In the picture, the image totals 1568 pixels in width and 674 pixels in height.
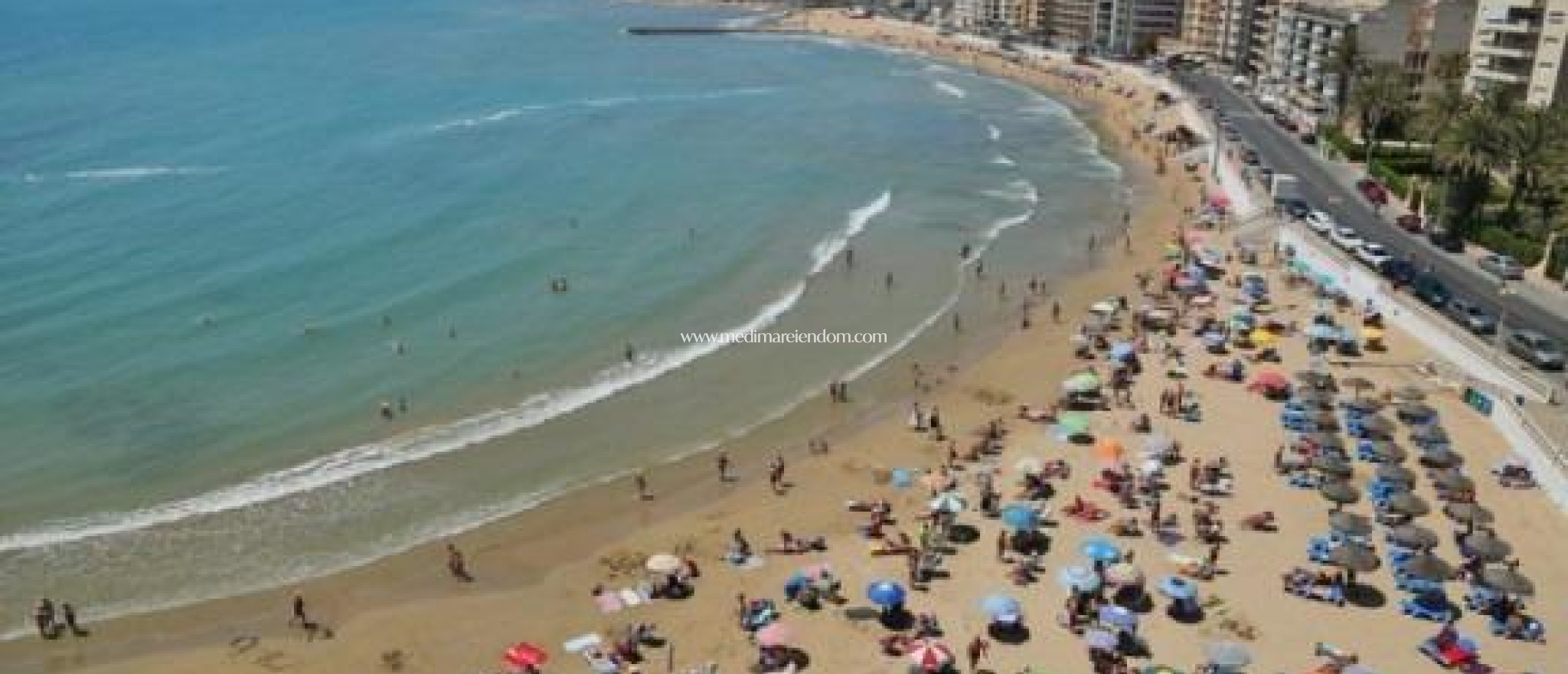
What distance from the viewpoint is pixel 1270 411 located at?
1682 inches

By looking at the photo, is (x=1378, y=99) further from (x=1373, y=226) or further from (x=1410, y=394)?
(x=1410, y=394)

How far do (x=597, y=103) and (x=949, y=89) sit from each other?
36992 mm

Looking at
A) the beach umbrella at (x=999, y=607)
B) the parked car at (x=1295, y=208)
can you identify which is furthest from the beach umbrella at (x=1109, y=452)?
the parked car at (x=1295, y=208)

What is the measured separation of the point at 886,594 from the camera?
2972cm

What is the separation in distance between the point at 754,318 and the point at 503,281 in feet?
35.3

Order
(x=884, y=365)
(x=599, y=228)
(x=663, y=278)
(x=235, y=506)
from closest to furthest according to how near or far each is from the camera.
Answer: (x=235, y=506), (x=884, y=365), (x=663, y=278), (x=599, y=228)

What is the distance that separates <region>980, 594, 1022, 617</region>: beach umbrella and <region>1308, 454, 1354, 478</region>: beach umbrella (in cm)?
1125

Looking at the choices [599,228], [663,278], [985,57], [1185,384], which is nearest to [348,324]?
[663,278]

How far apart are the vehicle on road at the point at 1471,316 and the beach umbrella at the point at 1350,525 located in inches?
700

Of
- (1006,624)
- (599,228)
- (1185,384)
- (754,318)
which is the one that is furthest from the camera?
(599,228)

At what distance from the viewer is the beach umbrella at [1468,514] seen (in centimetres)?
3303

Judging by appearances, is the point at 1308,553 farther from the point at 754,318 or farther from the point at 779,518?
the point at 754,318

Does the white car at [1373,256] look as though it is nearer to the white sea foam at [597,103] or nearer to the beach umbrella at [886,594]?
the beach umbrella at [886,594]

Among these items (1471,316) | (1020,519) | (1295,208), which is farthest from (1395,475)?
(1295,208)
